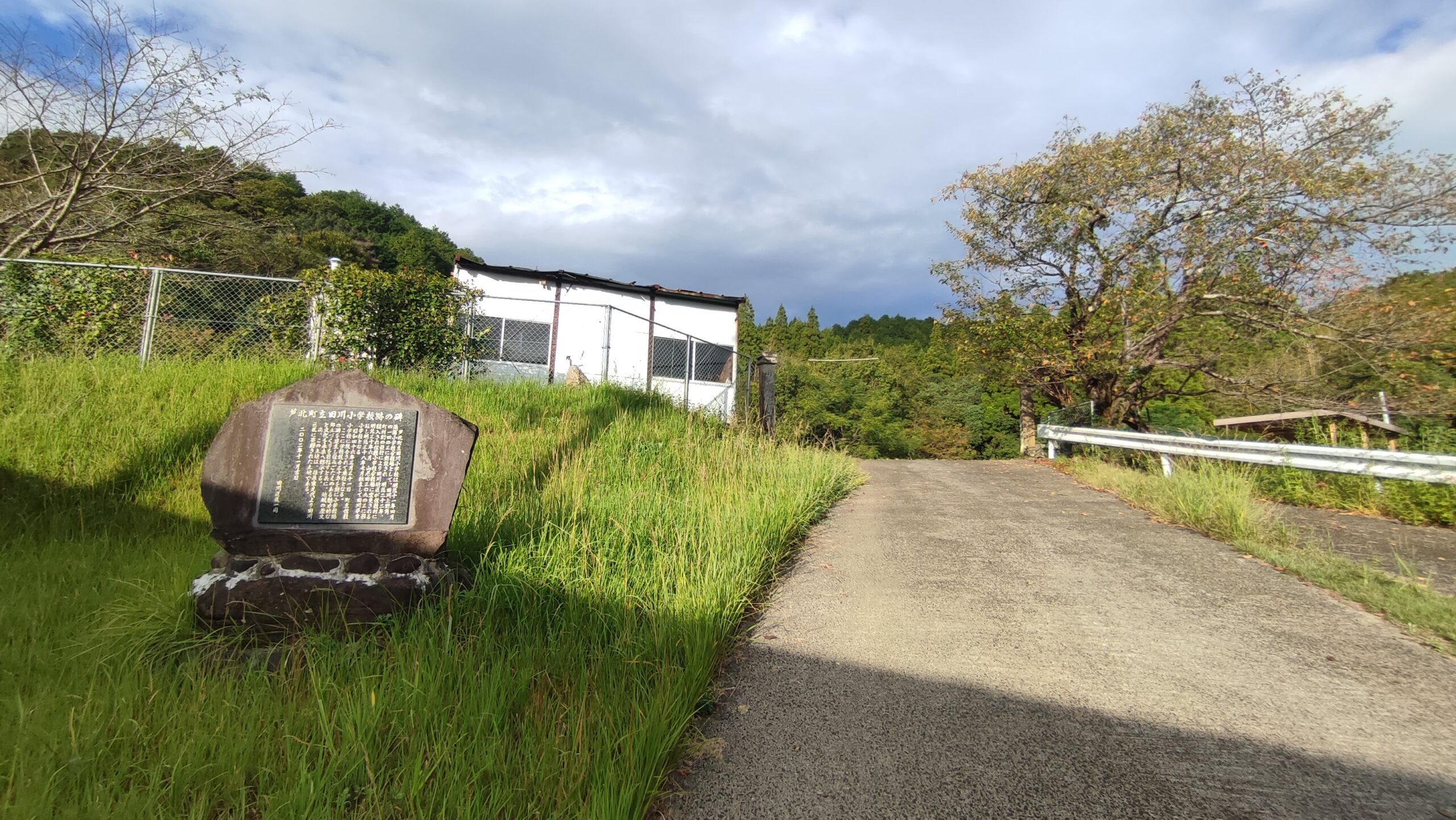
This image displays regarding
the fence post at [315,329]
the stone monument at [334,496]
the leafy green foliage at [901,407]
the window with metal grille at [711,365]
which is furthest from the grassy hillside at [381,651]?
the leafy green foliage at [901,407]

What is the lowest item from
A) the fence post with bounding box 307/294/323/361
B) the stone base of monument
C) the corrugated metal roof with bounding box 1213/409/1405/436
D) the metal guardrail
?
the stone base of monument

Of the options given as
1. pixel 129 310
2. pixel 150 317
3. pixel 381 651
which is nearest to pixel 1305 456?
pixel 381 651

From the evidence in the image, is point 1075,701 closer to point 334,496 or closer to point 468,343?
point 334,496

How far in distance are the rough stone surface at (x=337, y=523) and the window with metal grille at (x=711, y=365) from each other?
14.0 metres

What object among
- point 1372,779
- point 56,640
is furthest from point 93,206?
point 1372,779

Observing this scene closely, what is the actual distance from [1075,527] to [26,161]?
1632cm

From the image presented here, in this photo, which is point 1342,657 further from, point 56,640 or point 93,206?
point 93,206

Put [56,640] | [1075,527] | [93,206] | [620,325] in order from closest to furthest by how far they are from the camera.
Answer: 1. [56,640]
2. [1075,527]
3. [93,206]
4. [620,325]

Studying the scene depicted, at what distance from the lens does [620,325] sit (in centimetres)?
1719

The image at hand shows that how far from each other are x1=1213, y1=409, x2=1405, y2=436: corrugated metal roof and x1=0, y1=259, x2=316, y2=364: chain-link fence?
51.9 ft

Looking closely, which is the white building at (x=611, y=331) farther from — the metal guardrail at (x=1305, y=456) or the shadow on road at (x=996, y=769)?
the shadow on road at (x=996, y=769)

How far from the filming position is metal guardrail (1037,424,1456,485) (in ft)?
18.4

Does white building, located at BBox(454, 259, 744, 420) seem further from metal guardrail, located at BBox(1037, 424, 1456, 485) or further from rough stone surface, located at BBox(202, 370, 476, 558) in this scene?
rough stone surface, located at BBox(202, 370, 476, 558)

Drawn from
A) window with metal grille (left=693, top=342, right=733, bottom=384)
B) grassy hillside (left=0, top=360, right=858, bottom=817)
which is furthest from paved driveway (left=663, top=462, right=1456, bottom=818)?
window with metal grille (left=693, top=342, right=733, bottom=384)
